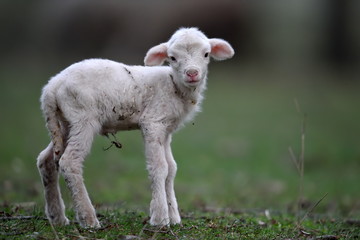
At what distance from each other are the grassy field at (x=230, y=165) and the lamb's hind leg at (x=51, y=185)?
22 centimetres

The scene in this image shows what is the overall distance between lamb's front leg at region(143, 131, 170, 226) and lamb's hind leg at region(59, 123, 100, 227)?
2.30 ft

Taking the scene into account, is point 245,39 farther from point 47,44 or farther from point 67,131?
point 67,131

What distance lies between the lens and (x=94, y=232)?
621cm

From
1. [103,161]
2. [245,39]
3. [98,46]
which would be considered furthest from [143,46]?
[103,161]

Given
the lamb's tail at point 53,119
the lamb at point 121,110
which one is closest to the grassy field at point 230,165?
the lamb at point 121,110

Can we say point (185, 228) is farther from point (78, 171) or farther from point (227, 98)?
point (227, 98)

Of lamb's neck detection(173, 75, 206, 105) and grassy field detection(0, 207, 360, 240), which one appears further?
lamb's neck detection(173, 75, 206, 105)

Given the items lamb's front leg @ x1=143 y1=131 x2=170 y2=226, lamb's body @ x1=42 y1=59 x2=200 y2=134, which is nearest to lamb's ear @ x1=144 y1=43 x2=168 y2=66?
lamb's body @ x1=42 y1=59 x2=200 y2=134

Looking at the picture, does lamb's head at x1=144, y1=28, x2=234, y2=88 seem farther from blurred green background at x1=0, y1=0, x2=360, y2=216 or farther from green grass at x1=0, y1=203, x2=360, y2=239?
blurred green background at x1=0, y1=0, x2=360, y2=216

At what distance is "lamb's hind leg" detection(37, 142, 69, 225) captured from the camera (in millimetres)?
6887

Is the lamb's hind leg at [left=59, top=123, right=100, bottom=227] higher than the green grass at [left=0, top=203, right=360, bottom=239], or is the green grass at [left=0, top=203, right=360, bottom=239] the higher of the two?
the lamb's hind leg at [left=59, top=123, right=100, bottom=227]

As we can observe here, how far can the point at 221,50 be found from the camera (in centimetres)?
736

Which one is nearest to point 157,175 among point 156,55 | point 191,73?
point 191,73

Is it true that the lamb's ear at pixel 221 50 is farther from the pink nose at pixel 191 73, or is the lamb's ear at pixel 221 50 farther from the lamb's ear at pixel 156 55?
the pink nose at pixel 191 73
